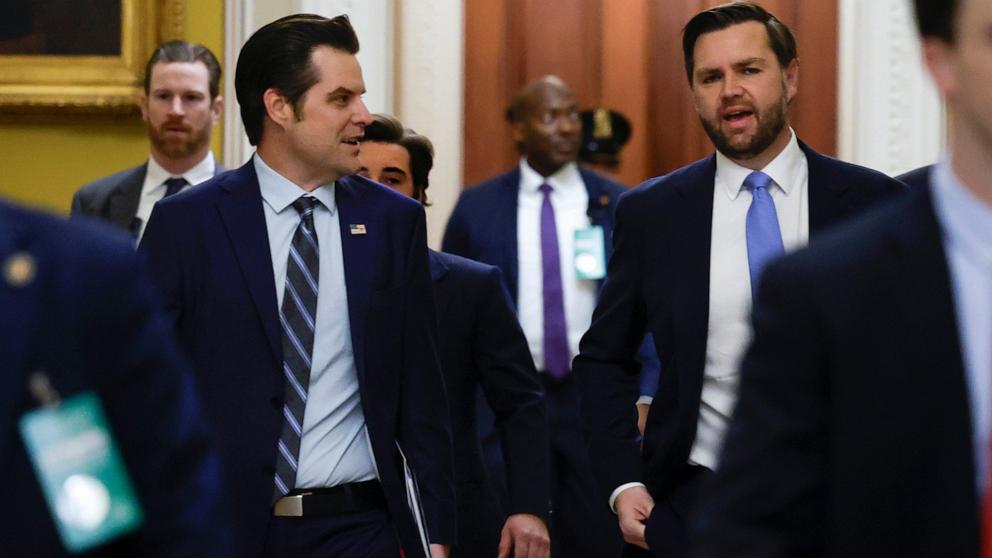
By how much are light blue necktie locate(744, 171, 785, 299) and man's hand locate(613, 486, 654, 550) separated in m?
0.53

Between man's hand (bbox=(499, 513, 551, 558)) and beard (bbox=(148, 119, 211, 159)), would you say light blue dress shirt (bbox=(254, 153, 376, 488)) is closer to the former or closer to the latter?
man's hand (bbox=(499, 513, 551, 558))

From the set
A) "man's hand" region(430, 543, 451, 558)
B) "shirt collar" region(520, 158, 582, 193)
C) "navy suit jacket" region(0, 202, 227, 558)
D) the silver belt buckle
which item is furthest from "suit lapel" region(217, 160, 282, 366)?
"shirt collar" region(520, 158, 582, 193)

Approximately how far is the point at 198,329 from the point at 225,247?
0.20 meters

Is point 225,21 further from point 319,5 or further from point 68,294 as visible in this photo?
point 68,294

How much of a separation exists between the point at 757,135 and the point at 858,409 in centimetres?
221

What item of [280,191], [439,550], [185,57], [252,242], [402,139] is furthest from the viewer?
[185,57]

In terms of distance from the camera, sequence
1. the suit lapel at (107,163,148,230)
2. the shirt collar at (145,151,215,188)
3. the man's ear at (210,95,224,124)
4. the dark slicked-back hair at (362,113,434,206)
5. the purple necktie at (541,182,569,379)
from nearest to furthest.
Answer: the dark slicked-back hair at (362,113,434,206) < the suit lapel at (107,163,148,230) < the shirt collar at (145,151,215,188) < the man's ear at (210,95,224,124) < the purple necktie at (541,182,569,379)

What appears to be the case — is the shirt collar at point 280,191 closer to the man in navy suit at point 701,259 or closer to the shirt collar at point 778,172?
the man in navy suit at point 701,259

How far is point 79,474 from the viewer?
1706mm

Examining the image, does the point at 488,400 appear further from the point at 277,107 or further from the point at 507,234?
the point at 507,234

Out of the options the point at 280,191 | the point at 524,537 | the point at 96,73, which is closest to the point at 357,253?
the point at 280,191

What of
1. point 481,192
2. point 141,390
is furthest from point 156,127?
point 141,390

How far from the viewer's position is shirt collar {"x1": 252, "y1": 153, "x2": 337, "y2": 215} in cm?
406

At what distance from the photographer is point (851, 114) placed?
299 inches
